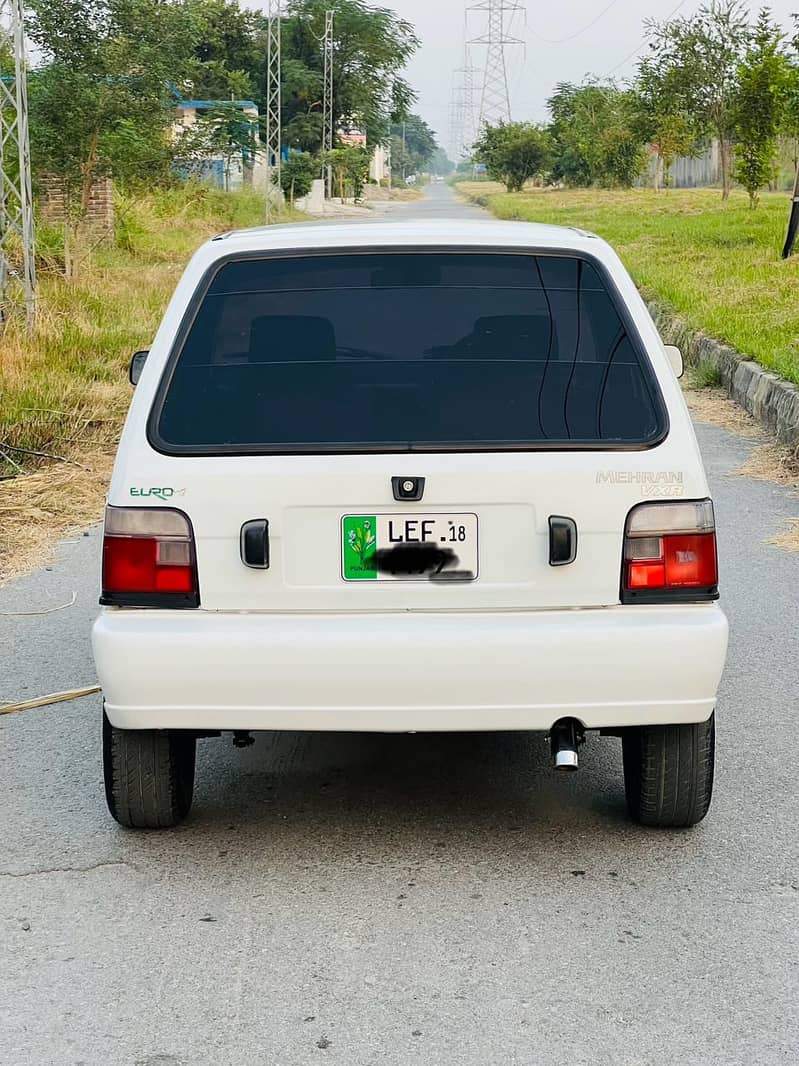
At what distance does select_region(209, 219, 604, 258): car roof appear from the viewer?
4.05 metres

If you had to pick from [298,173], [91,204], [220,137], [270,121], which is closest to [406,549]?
[91,204]

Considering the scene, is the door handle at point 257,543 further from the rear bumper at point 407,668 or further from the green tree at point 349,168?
the green tree at point 349,168

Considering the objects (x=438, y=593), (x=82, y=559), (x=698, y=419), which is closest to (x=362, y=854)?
(x=438, y=593)

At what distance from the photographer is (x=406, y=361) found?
391 cm

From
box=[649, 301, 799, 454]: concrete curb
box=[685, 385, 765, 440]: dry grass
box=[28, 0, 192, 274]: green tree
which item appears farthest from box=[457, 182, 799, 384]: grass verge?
box=[28, 0, 192, 274]: green tree

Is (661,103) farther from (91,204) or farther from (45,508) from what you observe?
(45,508)

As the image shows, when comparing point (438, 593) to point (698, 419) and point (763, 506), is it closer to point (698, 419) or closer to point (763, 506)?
point (763, 506)

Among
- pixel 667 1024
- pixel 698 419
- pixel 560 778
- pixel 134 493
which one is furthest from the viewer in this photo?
pixel 698 419

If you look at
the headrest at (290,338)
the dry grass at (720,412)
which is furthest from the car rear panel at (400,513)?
the dry grass at (720,412)

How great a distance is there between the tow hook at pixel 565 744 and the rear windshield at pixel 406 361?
2.25ft

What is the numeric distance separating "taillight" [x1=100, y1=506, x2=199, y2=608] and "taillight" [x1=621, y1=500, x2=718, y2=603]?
105cm

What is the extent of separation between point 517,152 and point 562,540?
3263 inches

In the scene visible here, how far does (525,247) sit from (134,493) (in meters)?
1.23

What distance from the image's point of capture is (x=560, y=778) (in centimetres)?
459
